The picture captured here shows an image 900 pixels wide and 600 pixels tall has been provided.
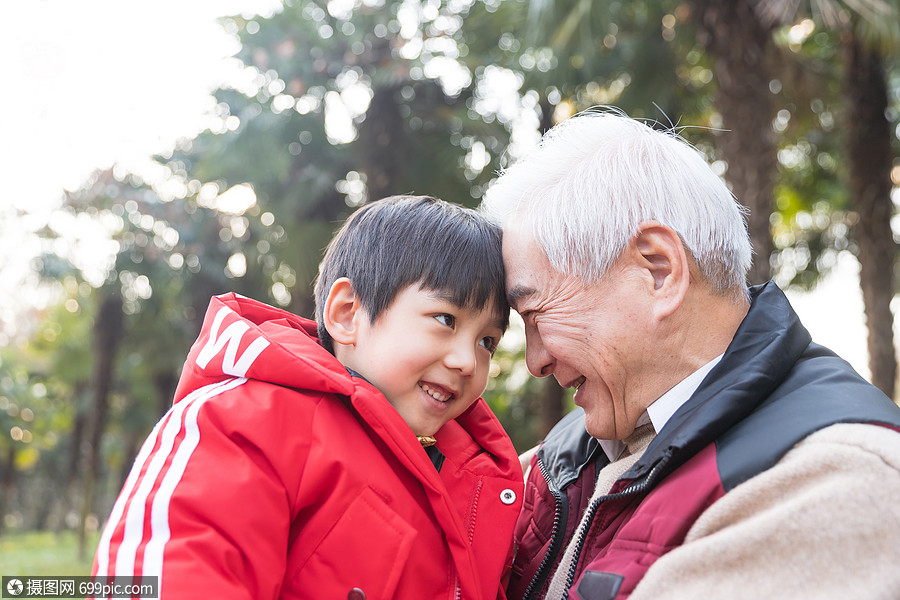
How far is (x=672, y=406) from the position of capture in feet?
5.39

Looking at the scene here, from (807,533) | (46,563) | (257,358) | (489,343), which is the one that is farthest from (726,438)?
(46,563)

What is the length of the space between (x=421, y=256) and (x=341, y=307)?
252 mm

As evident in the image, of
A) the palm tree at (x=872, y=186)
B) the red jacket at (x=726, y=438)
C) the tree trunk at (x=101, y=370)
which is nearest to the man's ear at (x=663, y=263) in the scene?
the red jacket at (x=726, y=438)

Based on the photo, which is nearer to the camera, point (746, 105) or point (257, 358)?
point (257, 358)

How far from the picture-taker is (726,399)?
4.44 feet

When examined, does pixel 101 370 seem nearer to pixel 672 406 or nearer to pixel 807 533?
pixel 672 406

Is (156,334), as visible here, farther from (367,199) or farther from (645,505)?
(645,505)

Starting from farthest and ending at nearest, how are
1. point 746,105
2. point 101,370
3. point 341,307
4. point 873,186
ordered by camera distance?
point 101,370
point 873,186
point 746,105
point 341,307

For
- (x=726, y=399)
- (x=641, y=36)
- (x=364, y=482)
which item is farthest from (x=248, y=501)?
(x=641, y=36)

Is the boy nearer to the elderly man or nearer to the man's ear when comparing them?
the elderly man

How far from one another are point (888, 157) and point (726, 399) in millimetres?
8152

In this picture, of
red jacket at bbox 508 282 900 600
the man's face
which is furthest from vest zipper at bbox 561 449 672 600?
the man's face

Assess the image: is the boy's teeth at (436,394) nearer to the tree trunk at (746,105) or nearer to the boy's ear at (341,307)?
the boy's ear at (341,307)

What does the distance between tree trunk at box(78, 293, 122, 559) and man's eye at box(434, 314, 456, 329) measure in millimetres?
12922
